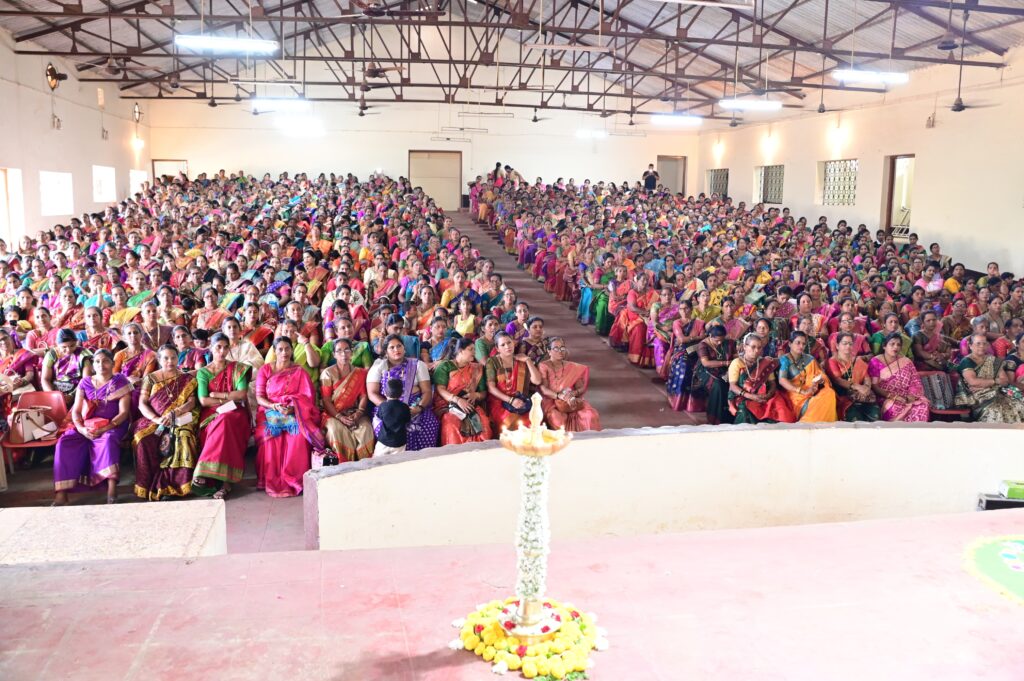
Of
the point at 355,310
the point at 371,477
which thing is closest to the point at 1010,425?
the point at 371,477

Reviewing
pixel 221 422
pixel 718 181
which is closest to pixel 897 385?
pixel 221 422

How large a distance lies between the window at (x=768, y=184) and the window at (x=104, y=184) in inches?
562

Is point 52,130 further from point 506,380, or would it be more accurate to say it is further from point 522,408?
point 522,408

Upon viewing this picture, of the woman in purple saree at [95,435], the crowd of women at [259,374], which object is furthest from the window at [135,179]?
the woman in purple saree at [95,435]

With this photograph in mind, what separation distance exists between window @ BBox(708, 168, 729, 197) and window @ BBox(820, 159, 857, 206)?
14.7 ft

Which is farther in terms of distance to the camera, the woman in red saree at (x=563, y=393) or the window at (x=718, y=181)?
the window at (x=718, y=181)

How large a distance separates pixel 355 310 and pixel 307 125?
16312 millimetres

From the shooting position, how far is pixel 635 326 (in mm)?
7539

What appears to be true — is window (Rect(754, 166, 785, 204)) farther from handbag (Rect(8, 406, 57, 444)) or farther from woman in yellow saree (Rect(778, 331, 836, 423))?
handbag (Rect(8, 406, 57, 444))

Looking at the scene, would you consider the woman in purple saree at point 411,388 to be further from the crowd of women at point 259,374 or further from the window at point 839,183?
the window at point 839,183

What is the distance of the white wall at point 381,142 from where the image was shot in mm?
21062

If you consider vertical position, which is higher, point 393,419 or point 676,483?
Result: point 393,419

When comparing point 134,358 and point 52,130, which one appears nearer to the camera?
point 134,358

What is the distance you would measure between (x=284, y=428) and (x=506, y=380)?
141 centimetres
